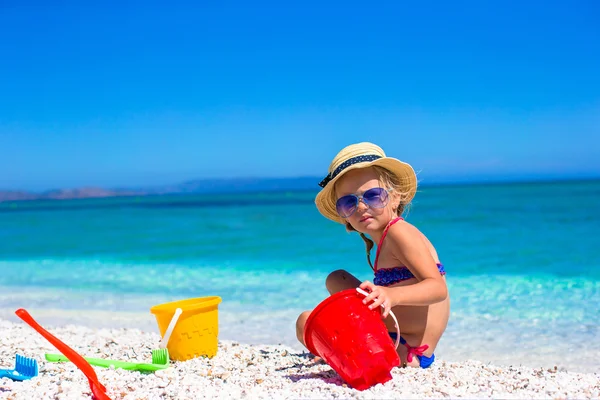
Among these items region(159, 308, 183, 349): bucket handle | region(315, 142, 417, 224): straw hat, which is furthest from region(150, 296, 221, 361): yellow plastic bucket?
region(315, 142, 417, 224): straw hat

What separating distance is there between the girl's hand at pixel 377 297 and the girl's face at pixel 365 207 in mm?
486

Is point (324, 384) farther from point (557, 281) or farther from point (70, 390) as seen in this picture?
point (557, 281)

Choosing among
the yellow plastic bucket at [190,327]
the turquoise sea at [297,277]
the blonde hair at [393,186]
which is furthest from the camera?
the turquoise sea at [297,277]

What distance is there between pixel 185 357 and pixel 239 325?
6.10ft

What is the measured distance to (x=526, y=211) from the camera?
1967cm

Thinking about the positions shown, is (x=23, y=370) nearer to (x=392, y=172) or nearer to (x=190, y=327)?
(x=190, y=327)

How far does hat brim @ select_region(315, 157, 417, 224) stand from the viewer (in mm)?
2850

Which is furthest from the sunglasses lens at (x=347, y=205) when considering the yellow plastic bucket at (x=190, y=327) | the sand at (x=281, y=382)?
the yellow plastic bucket at (x=190, y=327)

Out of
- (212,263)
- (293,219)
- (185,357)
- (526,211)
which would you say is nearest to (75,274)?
(212,263)

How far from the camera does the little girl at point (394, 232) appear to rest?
275cm

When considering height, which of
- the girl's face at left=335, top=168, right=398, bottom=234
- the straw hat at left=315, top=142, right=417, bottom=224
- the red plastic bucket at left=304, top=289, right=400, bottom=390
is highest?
the straw hat at left=315, top=142, right=417, bottom=224

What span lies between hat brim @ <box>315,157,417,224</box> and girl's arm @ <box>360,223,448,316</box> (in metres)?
0.27

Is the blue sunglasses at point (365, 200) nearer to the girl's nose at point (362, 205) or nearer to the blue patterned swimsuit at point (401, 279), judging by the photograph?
the girl's nose at point (362, 205)

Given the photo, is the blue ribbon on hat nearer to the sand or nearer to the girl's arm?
the girl's arm
